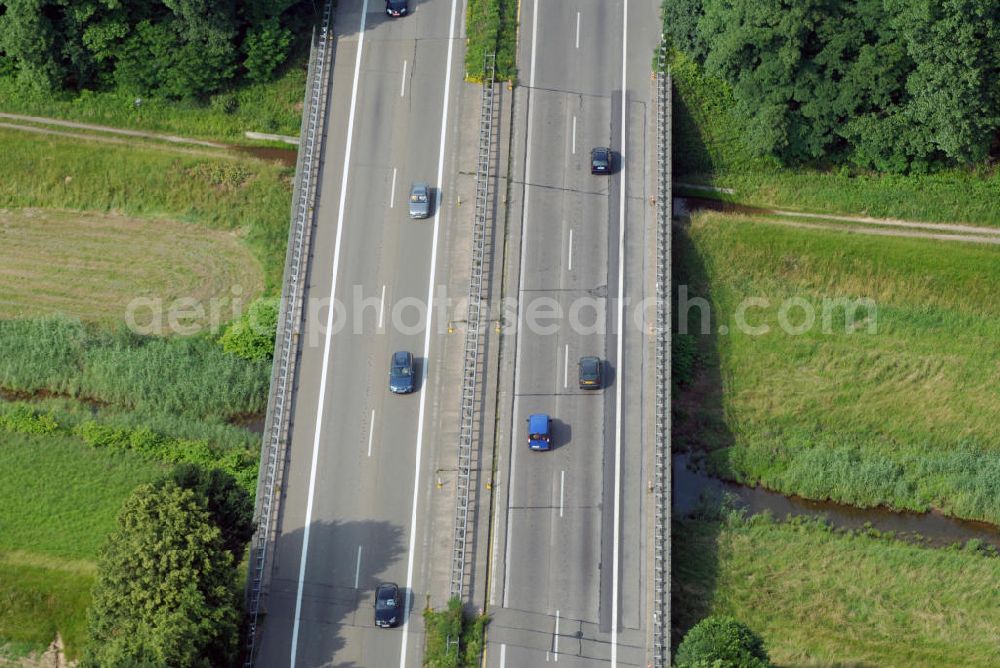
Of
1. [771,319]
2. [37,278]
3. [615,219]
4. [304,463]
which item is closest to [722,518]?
[771,319]

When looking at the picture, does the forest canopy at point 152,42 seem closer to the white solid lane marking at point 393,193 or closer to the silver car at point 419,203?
the white solid lane marking at point 393,193

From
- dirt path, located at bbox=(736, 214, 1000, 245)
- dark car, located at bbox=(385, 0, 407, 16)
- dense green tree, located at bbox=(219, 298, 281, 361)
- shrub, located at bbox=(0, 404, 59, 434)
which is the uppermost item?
dark car, located at bbox=(385, 0, 407, 16)

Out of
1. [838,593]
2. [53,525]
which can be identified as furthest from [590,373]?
[53,525]

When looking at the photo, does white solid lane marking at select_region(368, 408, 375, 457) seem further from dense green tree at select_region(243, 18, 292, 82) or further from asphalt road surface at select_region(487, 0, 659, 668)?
dense green tree at select_region(243, 18, 292, 82)

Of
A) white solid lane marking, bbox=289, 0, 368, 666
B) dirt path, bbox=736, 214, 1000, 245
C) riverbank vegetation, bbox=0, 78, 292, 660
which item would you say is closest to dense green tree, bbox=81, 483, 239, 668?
riverbank vegetation, bbox=0, 78, 292, 660

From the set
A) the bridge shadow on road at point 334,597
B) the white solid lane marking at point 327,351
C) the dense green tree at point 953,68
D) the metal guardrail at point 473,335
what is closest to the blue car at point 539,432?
the metal guardrail at point 473,335

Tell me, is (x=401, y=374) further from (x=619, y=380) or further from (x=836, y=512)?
(x=836, y=512)

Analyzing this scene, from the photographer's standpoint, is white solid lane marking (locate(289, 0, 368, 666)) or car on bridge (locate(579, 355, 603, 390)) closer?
white solid lane marking (locate(289, 0, 368, 666))

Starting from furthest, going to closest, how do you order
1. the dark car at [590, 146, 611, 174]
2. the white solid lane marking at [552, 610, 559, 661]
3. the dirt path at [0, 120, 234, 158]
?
1. the dirt path at [0, 120, 234, 158]
2. the dark car at [590, 146, 611, 174]
3. the white solid lane marking at [552, 610, 559, 661]
